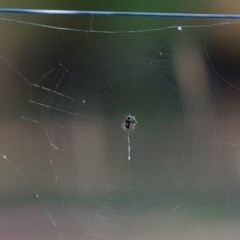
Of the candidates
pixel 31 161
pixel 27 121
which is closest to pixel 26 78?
pixel 27 121

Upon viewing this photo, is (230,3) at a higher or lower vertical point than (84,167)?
higher

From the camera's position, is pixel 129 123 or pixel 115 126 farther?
pixel 115 126

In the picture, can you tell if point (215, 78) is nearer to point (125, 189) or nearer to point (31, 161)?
point (125, 189)

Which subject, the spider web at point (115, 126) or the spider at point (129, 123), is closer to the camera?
the spider at point (129, 123)

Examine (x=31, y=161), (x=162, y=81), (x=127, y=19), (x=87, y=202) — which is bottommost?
(x=87, y=202)

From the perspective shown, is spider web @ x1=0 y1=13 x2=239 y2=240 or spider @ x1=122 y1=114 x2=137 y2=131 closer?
spider @ x1=122 y1=114 x2=137 y2=131

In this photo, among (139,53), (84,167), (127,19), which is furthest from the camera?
(84,167)

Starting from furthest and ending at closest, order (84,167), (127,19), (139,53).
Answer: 1. (84,167)
2. (127,19)
3. (139,53)

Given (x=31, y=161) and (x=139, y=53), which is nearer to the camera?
(x=139, y=53)
